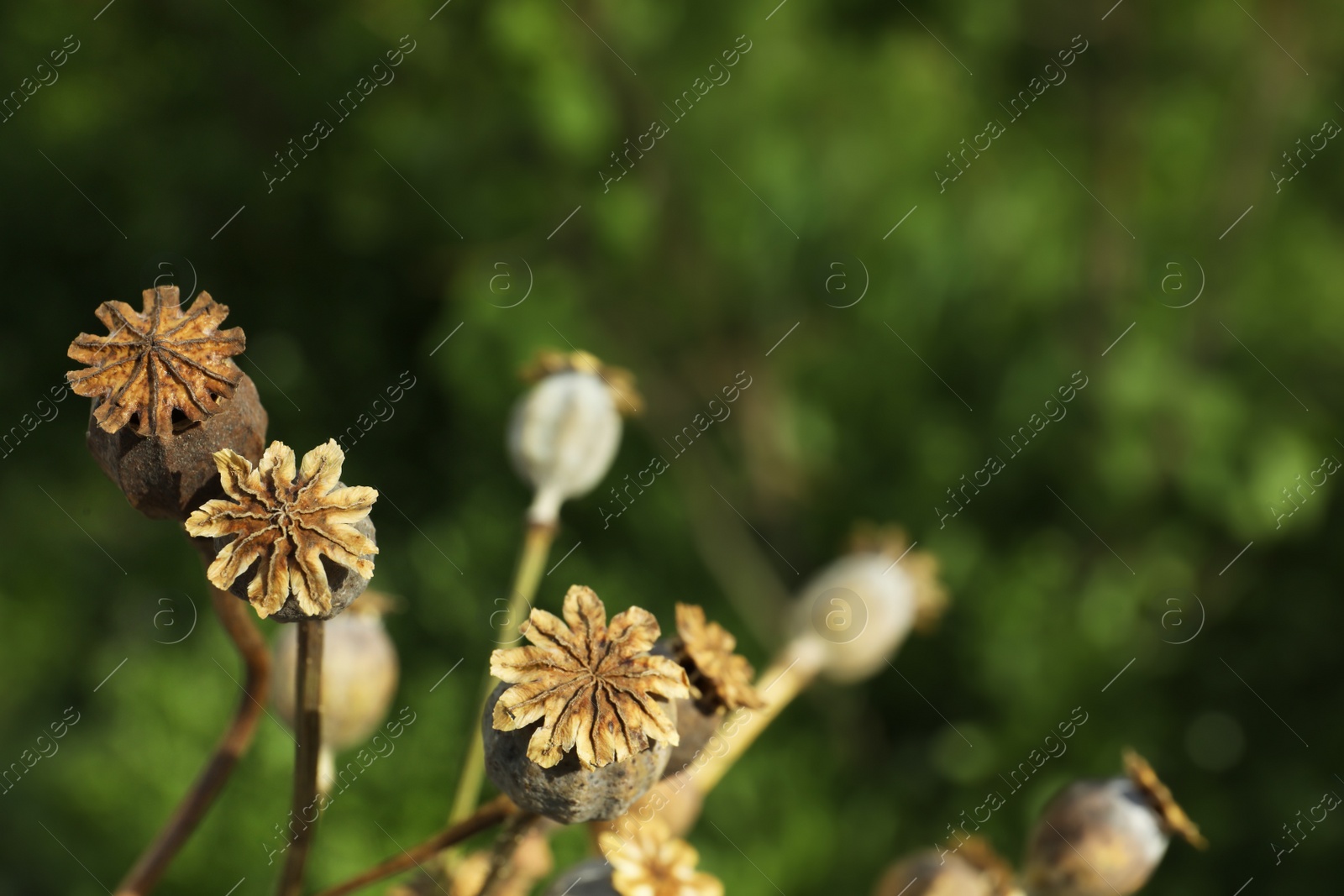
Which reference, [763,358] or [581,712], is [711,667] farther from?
[763,358]

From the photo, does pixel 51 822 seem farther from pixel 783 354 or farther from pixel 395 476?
pixel 783 354

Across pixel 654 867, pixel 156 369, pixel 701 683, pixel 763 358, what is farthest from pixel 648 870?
pixel 763 358

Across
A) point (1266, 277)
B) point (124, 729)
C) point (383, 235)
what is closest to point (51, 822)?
point (124, 729)

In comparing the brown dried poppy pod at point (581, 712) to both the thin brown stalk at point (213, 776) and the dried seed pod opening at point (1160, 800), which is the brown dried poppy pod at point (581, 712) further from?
the dried seed pod opening at point (1160, 800)

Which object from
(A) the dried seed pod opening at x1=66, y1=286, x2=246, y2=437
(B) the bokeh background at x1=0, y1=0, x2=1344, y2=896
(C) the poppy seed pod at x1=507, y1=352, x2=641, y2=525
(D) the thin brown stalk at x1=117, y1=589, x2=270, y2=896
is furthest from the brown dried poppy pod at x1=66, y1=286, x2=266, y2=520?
(B) the bokeh background at x1=0, y1=0, x2=1344, y2=896

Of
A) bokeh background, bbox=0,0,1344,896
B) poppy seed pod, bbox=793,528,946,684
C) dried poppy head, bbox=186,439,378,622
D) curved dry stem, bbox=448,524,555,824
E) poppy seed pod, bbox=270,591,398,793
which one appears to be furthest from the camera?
bokeh background, bbox=0,0,1344,896

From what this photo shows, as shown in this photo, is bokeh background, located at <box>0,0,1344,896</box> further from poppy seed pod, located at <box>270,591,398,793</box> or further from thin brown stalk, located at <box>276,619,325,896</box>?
thin brown stalk, located at <box>276,619,325,896</box>
